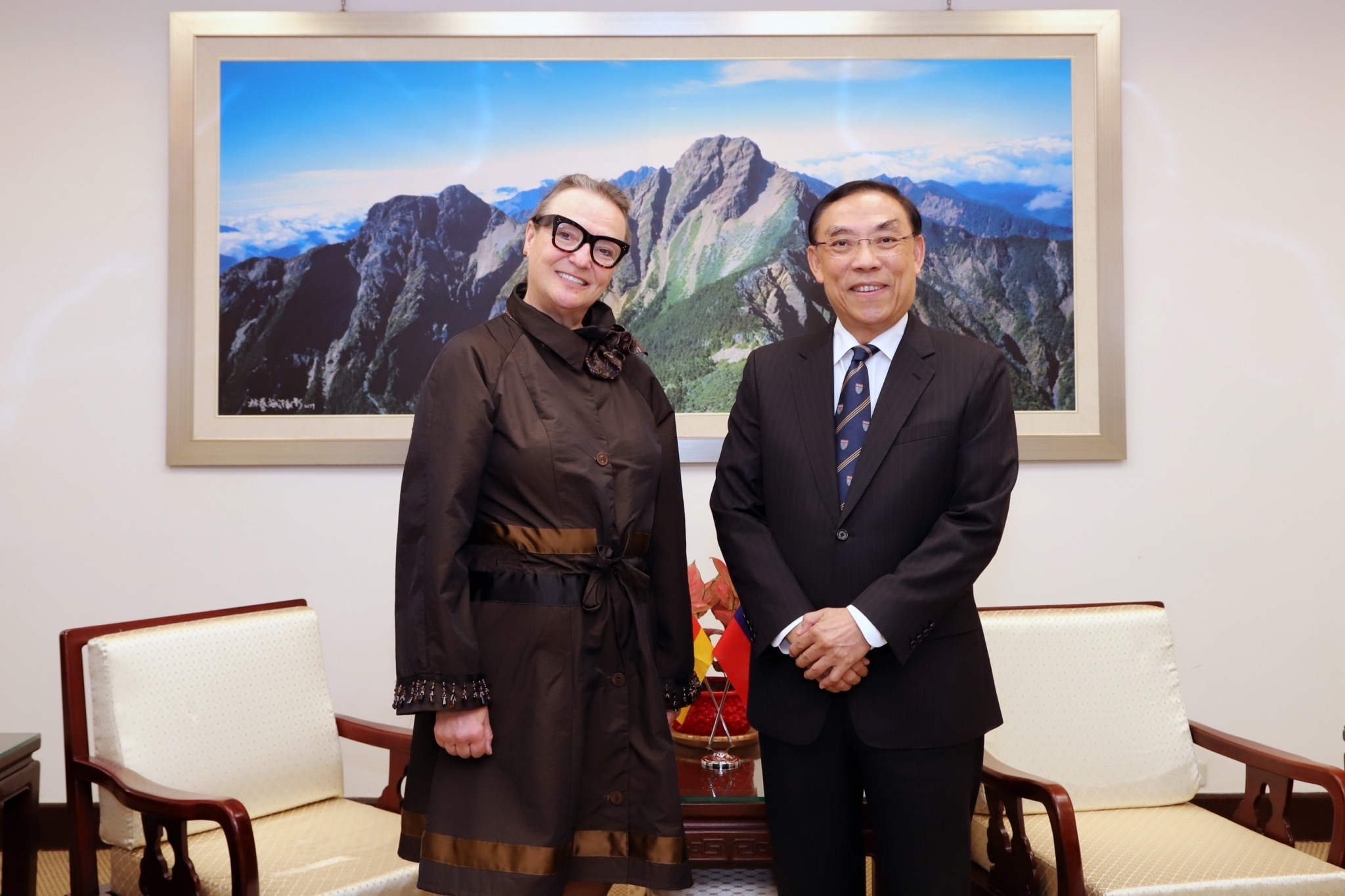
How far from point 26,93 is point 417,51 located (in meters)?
1.20

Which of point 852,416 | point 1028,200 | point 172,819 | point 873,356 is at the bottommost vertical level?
point 172,819

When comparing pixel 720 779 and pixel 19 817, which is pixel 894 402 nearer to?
pixel 720 779

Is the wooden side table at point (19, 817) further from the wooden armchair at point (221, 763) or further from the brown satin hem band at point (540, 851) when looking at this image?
the brown satin hem band at point (540, 851)

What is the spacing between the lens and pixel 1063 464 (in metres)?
3.23

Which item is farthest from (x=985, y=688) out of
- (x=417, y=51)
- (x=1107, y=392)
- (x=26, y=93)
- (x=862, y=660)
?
(x=26, y=93)

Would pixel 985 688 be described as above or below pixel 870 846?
above

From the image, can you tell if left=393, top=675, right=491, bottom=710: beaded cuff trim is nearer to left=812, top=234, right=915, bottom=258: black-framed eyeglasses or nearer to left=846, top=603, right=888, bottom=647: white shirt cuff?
left=846, top=603, right=888, bottom=647: white shirt cuff

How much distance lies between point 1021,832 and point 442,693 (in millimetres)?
1199

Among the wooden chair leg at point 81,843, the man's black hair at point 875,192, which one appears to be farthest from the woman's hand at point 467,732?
the man's black hair at point 875,192

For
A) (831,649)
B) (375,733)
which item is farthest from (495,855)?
(375,733)

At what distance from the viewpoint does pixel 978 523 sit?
1.80m

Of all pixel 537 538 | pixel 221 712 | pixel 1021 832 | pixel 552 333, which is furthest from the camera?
pixel 221 712

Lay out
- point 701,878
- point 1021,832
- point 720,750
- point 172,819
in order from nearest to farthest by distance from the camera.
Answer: point 172,819 → point 1021,832 → point 701,878 → point 720,750

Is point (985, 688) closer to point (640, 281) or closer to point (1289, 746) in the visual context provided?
point (640, 281)
